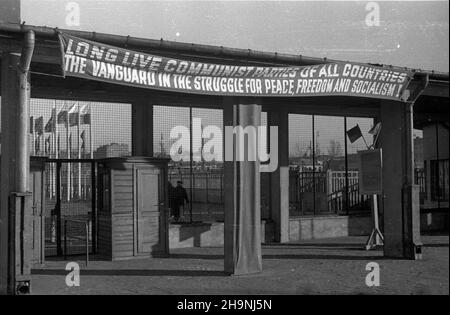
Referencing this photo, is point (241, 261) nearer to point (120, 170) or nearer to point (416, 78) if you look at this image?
point (120, 170)

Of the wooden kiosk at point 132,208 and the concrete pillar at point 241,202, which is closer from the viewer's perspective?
the concrete pillar at point 241,202

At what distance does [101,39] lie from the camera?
28.5 ft

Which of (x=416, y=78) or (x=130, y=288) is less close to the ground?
(x=416, y=78)

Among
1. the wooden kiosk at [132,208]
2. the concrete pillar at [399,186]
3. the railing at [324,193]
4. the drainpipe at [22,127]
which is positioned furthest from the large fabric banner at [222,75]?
the railing at [324,193]

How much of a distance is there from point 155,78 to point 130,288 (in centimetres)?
331

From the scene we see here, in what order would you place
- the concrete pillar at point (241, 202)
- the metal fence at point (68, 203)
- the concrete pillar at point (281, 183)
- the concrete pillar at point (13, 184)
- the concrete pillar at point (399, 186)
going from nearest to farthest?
the concrete pillar at point (13, 184) → the concrete pillar at point (241, 202) → the concrete pillar at point (399, 186) → the metal fence at point (68, 203) → the concrete pillar at point (281, 183)

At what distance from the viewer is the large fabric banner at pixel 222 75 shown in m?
8.29

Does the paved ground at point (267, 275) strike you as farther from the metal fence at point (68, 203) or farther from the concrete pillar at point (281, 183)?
the concrete pillar at point (281, 183)

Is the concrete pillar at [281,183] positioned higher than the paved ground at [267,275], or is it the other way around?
the concrete pillar at [281,183]

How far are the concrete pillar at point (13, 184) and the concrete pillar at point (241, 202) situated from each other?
11.3 feet

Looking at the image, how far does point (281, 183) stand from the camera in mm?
14875

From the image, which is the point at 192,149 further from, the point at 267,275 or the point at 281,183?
the point at 267,275

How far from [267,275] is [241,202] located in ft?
4.44
